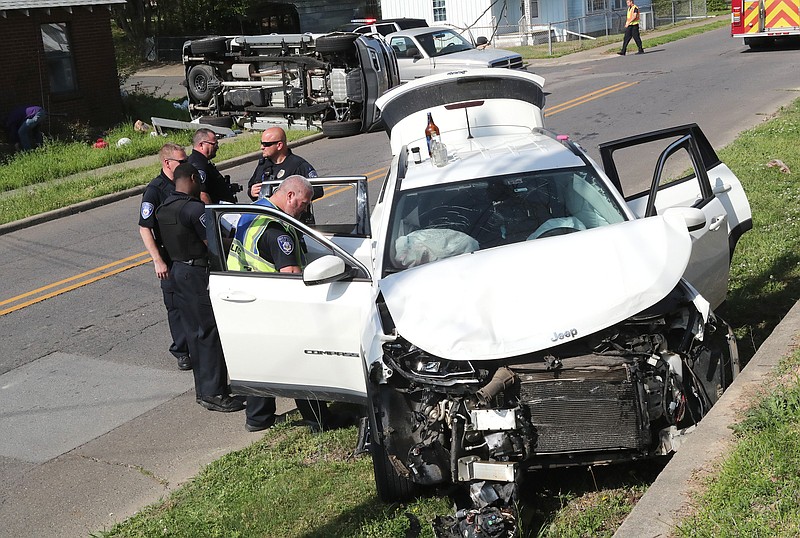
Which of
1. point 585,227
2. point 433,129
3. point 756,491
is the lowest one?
point 756,491

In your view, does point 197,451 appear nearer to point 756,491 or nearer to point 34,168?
point 756,491

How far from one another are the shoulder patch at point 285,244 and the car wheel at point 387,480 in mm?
1612

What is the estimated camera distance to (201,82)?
20.8 metres

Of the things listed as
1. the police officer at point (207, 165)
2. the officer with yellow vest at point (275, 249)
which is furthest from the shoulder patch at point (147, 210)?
the officer with yellow vest at point (275, 249)

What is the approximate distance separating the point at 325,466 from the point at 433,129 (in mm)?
2758

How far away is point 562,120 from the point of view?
59.5 feet

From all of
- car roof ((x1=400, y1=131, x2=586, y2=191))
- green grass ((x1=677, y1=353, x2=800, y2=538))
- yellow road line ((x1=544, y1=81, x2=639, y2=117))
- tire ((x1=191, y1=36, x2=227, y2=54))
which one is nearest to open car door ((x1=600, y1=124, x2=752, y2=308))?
car roof ((x1=400, y1=131, x2=586, y2=191))

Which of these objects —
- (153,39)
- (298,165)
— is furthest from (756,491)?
(153,39)

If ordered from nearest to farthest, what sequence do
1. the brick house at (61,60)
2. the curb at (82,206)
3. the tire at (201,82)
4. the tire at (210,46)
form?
the curb at (82,206)
the tire at (210,46)
the brick house at (61,60)
the tire at (201,82)

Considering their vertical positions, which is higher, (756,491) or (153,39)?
(153,39)

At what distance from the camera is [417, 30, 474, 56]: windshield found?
74.5 feet

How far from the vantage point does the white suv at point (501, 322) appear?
444cm

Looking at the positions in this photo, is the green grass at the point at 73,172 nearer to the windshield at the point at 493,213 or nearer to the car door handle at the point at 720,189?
the windshield at the point at 493,213

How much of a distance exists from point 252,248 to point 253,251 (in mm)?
21
